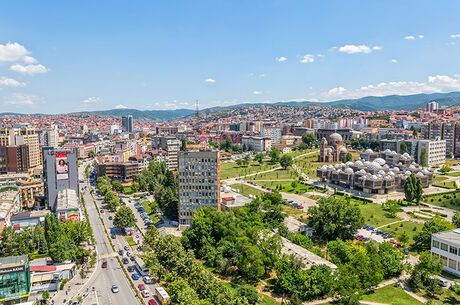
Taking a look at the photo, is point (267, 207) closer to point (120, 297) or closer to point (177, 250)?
point (177, 250)

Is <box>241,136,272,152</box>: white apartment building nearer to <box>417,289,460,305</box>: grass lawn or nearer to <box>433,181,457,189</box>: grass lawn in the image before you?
<box>433,181,457,189</box>: grass lawn

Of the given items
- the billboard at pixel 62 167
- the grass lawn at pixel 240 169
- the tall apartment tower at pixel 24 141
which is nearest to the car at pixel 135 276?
the billboard at pixel 62 167

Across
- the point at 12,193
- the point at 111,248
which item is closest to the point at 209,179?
the point at 111,248

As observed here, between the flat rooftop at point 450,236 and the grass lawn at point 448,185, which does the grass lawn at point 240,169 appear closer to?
the grass lawn at point 448,185

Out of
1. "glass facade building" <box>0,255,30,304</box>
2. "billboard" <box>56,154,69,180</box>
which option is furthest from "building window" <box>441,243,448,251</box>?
"billboard" <box>56,154,69,180</box>

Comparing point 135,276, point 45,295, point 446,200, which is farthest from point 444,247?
point 45,295

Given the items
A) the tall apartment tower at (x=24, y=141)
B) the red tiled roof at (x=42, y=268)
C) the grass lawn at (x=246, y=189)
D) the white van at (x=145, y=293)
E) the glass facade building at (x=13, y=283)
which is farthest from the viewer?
the tall apartment tower at (x=24, y=141)
